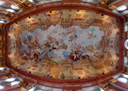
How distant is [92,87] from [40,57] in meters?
6.58

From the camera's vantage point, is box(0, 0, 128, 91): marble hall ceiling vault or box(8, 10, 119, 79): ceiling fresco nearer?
box(0, 0, 128, 91): marble hall ceiling vault

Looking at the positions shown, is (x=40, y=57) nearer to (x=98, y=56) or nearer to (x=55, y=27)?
(x=55, y=27)

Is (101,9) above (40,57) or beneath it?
above

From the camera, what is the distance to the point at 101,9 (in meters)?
9.88

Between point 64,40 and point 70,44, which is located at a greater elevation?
point 64,40

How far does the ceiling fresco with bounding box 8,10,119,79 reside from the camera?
35.7ft

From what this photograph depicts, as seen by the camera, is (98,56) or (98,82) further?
(98,56)

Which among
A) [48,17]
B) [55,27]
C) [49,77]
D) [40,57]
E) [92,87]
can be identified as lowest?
[92,87]

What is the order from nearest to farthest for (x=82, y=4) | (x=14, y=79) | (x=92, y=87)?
(x=82, y=4) < (x=92, y=87) < (x=14, y=79)

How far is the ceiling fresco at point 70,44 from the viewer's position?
35.7ft

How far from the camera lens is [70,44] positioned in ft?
37.9

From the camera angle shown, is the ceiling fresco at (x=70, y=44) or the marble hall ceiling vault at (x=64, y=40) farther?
the ceiling fresco at (x=70, y=44)

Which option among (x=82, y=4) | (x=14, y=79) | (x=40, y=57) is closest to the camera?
(x=82, y=4)

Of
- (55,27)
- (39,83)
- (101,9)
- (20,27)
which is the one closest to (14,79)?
(39,83)
